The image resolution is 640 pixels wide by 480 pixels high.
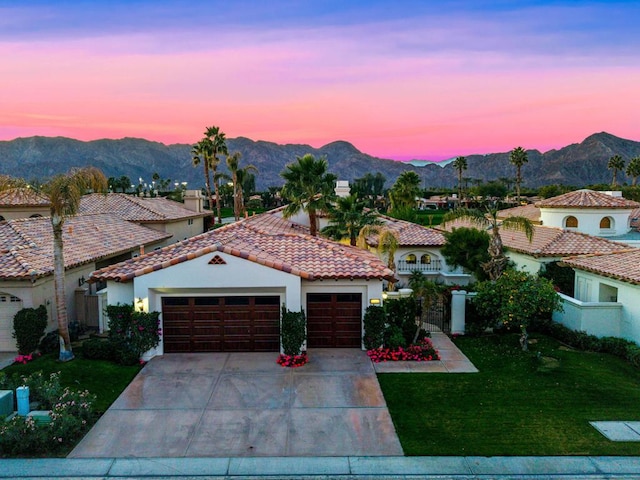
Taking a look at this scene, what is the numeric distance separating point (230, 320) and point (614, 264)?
1576 centimetres

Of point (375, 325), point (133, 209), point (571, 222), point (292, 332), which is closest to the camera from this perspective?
point (292, 332)

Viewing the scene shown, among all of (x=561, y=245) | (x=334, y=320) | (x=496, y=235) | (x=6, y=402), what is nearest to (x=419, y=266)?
(x=561, y=245)

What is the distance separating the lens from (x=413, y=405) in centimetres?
1326

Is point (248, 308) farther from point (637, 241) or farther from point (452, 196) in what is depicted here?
point (452, 196)

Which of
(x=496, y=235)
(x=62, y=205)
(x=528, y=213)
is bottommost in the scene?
(x=496, y=235)

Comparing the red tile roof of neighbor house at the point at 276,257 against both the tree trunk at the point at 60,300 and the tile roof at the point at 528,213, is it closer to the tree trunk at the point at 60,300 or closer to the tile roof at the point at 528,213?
the tree trunk at the point at 60,300

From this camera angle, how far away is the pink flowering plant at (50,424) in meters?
10.6

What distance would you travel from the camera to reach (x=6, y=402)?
11.9m

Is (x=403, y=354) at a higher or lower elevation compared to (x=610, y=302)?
lower

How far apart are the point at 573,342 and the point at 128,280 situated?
16.9 metres

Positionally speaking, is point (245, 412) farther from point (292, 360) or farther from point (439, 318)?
point (439, 318)

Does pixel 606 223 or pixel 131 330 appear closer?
pixel 131 330

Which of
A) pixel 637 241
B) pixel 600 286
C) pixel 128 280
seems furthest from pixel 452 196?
pixel 128 280

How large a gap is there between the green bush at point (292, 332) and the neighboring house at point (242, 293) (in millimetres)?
410
